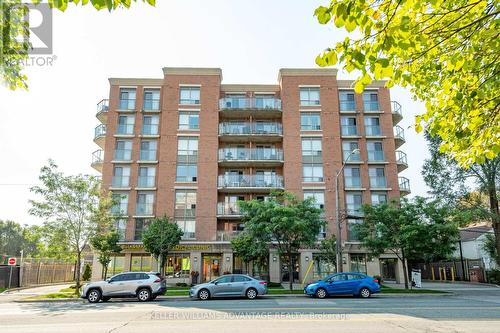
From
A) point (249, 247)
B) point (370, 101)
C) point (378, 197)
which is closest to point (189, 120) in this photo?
point (249, 247)

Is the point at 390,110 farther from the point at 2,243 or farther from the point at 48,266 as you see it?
the point at 2,243

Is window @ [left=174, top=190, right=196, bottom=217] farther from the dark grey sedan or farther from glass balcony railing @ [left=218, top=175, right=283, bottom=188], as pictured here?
the dark grey sedan

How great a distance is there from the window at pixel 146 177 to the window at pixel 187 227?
4582mm

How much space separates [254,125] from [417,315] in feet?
86.1

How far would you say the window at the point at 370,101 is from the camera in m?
36.9

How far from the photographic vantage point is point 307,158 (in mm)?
35000

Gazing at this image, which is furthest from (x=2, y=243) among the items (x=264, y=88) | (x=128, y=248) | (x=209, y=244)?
(x=264, y=88)

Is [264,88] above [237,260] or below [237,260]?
above

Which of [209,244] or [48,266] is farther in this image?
[48,266]

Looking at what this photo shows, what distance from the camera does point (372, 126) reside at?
3644cm

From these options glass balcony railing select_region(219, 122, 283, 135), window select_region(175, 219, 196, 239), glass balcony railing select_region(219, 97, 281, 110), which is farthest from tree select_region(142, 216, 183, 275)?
glass balcony railing select_region(219, 97, 281, 110)

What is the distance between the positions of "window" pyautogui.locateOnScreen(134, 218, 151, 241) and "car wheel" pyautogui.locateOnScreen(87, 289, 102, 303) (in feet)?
46.5

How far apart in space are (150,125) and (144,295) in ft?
67.6

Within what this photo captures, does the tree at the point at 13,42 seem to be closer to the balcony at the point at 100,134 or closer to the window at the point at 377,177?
the balcony at the point at 100,134
